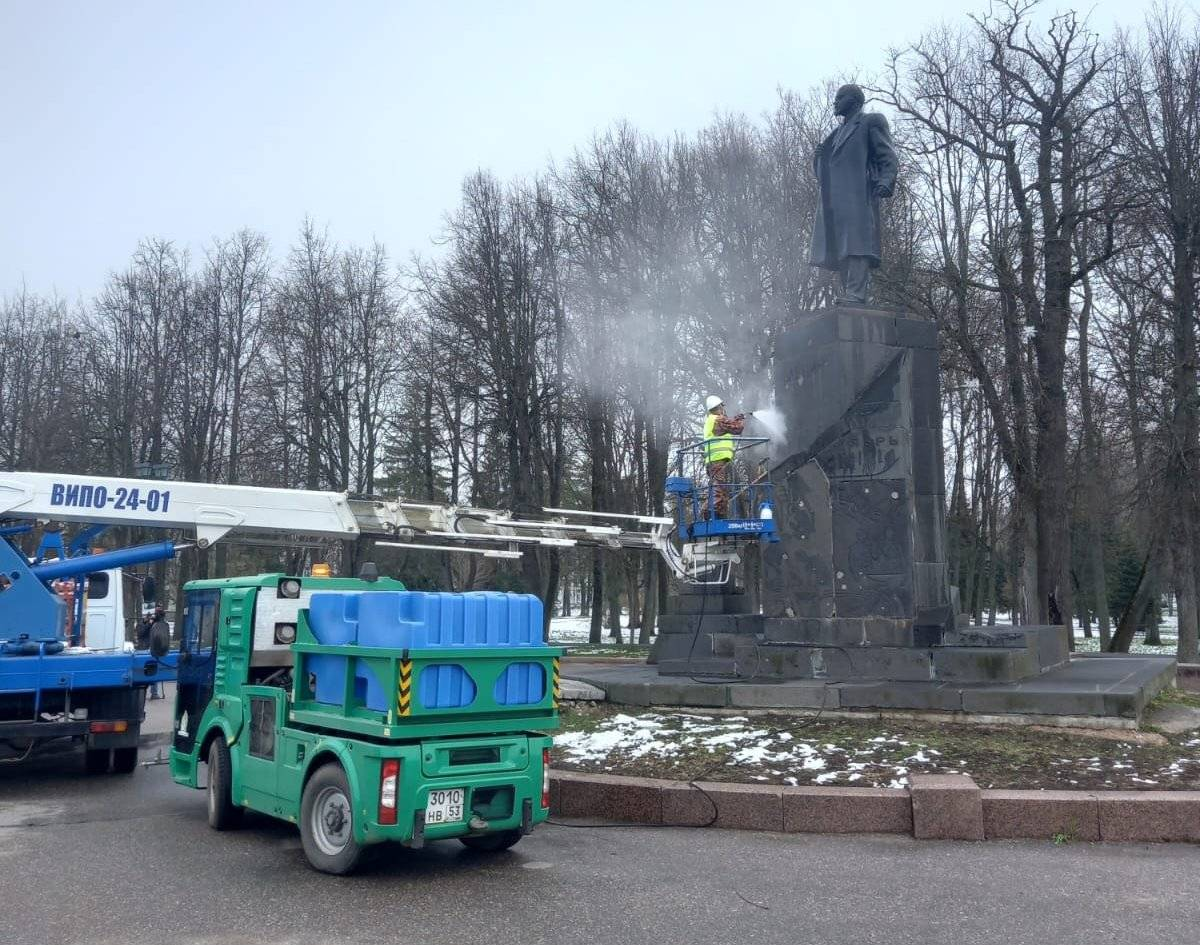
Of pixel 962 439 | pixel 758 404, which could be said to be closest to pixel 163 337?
pixel 758 404

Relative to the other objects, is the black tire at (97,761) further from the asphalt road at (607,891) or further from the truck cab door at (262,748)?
the truck cab door at (262,748)

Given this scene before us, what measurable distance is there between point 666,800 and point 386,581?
309 cm

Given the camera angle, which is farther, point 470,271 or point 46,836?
point 470,271

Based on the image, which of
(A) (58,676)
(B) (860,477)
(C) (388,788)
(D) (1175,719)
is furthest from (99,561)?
(D) (1175,719)

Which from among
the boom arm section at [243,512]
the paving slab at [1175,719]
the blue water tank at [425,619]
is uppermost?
the boom arm section at [243,512]

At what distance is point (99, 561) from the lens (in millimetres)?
11766

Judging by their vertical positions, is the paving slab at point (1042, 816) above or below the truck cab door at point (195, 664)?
below

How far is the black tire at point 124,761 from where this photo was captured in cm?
1162

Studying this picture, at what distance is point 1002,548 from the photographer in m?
39.9

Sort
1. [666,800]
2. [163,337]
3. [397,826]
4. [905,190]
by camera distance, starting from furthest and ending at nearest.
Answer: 1. [163,337]
2. [905,190]
3. [666,800]
4. [397,826]

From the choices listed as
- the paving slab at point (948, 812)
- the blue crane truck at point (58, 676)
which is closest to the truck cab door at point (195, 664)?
the blue crane truck at point (58, 676)

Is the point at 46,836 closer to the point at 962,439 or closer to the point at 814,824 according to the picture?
the point at 814,824

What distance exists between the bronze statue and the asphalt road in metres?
8.37

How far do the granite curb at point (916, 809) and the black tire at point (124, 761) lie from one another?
19.0 feet
